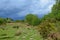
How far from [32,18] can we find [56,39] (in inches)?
2611

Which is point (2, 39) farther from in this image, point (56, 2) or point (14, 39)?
point (56, 2)

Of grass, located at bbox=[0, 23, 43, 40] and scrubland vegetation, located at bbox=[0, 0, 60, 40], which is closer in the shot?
scrubland vegetation, located at bbox=[0, 0, 60, 40]

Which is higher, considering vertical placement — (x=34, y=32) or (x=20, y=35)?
(x=20, y=35)

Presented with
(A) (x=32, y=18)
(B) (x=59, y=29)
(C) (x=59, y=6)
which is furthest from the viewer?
(A) (x=32, y=18)

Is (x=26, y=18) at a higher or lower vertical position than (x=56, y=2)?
lower

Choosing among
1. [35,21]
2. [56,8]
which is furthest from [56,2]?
[35,21]

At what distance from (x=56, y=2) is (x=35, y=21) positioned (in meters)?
10.8

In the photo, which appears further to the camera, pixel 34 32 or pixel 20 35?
pixel 34 32

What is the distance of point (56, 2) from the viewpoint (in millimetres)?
71625

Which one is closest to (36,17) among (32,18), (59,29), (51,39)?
(32,18)

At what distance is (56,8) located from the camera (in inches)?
2810

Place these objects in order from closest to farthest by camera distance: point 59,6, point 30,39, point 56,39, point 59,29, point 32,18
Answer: point 56,39 → point 30,39 → point 59,29 → point 59,6 → point 32,18

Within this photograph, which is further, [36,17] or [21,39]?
[36,17]

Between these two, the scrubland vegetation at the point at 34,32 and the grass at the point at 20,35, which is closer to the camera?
the scrubland vegetation at the point at 34,32
